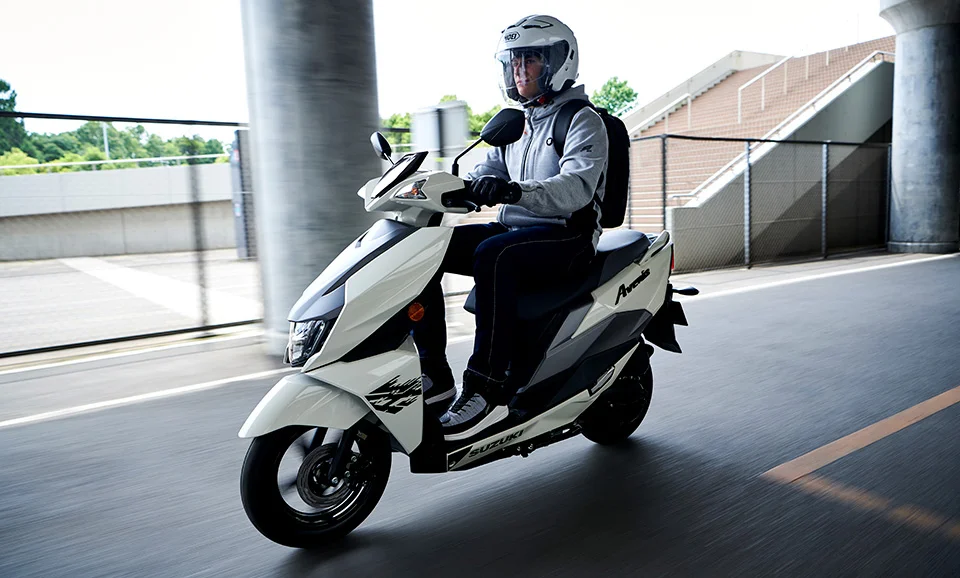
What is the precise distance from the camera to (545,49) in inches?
118

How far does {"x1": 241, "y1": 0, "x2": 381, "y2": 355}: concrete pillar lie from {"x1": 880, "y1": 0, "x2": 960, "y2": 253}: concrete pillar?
36.6 ft

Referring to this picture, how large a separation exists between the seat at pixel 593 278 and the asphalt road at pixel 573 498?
28.7 inches

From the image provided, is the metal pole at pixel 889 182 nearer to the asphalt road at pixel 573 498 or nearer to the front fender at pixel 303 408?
the asphalt road at pixel 573 498

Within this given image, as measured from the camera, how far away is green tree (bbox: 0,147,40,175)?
18.9 feet

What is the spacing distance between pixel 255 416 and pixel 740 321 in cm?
523

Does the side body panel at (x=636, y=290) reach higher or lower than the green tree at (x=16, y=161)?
lower

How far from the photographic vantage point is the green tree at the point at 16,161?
5766 mm

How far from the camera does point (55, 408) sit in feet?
14.5

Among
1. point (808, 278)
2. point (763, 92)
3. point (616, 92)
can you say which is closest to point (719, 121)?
point (763, 92)

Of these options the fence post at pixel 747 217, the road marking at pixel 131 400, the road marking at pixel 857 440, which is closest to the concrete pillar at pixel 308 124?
the road marking at pixel 131 400

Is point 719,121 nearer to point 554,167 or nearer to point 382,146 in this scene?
point 554,167

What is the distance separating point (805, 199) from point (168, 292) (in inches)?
424

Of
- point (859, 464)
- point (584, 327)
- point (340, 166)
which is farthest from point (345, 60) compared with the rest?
point (859, 464)

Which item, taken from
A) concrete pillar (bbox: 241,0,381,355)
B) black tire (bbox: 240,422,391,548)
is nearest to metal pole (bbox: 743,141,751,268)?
concrete pillar (bbox: 241,0,381,355)
